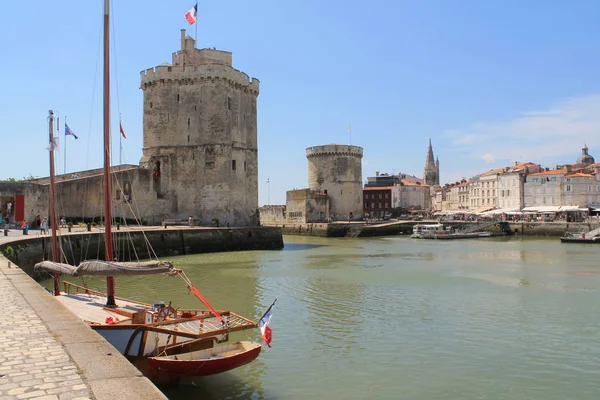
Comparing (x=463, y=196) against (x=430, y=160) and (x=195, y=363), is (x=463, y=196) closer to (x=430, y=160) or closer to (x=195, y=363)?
(x=430, y=160)

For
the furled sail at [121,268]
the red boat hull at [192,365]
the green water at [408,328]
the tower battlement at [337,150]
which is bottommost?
the green water at [408,328]

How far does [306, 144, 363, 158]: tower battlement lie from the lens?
225ft

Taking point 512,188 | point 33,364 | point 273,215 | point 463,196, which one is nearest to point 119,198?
point 273,215

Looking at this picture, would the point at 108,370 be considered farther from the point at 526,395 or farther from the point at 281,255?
the point at 281,255

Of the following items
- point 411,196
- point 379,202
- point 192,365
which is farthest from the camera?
point 411,196

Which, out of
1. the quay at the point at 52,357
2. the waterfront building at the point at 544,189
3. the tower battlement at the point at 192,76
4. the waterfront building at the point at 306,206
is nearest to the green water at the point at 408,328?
the quay at the point at 52,357

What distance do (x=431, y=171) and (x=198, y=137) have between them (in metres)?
96.9

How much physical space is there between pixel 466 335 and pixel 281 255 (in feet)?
73.5

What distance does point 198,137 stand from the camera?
134 ft

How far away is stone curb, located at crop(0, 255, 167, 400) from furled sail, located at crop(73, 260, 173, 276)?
1273mm

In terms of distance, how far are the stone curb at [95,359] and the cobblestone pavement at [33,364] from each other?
0.29 feet

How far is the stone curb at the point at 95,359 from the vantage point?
18.1ft

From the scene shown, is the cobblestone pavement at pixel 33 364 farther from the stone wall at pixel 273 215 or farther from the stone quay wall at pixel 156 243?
the stone wall at pixel 273 215

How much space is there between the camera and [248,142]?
43.4 metres
